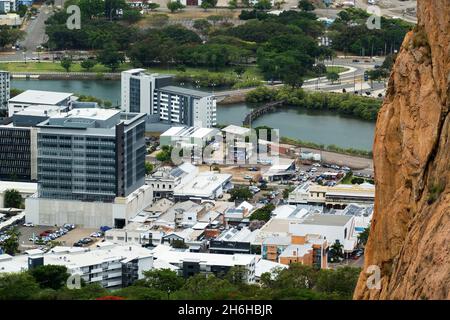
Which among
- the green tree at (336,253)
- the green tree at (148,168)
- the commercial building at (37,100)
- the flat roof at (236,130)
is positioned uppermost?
the commercial building at (37,100)

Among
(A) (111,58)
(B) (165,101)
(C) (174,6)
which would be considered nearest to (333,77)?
(A) (111,58)

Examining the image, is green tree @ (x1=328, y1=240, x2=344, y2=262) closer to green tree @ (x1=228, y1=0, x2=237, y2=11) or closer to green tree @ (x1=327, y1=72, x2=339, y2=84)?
green tree @ (x1=327, y1=72, x2=339, y2=84)

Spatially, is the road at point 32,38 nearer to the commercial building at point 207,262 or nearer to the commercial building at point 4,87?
A: the commercial building at point 4,87

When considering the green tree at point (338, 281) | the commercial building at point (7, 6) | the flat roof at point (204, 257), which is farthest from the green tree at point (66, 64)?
the green tree at point (338, 281)

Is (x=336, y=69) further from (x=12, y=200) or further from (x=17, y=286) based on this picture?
(x=17, y=286)

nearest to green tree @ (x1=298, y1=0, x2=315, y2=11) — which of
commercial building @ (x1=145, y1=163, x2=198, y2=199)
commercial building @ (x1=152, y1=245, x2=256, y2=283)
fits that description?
commercial building @ (x1=145, y1=163, x2=198, y2=199)

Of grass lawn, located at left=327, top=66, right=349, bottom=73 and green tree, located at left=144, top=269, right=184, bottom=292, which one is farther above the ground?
grass lawn, located at left=327, top=66, right=349, bottom=73
